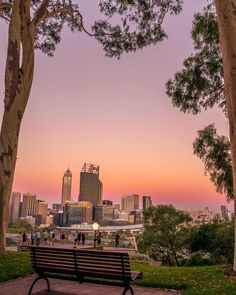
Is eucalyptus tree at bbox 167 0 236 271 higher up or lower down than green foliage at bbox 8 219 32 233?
higher up

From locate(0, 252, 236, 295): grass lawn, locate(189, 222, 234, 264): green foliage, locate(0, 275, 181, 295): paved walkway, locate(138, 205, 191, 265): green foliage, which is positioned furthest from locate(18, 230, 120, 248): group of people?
locate(0, 275, 181, 295): paved walkway

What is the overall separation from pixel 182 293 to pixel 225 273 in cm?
255

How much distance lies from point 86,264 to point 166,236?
21263 mm

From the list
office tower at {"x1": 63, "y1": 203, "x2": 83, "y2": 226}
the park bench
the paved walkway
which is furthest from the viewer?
office tower at {"x1": 63, "y1": 203, "x2": 83, "y2": 226}

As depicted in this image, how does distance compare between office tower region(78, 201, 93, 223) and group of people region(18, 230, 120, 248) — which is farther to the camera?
office tower region(78, 201, 93, 223)

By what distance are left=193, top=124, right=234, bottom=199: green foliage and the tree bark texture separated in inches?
319

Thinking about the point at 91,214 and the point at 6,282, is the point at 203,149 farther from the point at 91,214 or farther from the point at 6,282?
the point at 91,214

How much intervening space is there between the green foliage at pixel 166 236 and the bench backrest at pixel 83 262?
20222 millimetres

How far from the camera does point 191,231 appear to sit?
78.3 ft

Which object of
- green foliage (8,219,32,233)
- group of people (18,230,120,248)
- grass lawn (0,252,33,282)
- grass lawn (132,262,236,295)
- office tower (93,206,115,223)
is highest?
Answer: office tower (93,206,115,223)

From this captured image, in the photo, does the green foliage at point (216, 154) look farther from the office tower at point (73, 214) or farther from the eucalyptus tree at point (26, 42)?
the office tower at point (73, 214)

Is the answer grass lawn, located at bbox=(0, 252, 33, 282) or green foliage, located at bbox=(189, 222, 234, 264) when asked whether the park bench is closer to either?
grass lawn, located at bbox=(0, 252, 33, 282)

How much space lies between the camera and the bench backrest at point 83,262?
4855mm

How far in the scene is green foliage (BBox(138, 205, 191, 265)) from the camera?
25.0 meters
